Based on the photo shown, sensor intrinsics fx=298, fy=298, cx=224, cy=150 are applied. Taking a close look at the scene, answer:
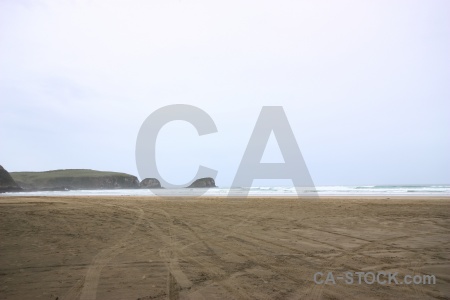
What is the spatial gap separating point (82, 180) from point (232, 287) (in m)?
116

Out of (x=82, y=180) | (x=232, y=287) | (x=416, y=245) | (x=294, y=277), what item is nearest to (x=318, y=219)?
(x=416, y=245)

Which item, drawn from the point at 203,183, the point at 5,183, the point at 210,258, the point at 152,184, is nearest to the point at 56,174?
the point at 152,184

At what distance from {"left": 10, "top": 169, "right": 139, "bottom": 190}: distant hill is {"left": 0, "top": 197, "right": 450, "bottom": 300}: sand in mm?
106092

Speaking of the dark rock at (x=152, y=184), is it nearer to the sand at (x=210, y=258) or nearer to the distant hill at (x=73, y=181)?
the distant hill at (x=73, y=181)

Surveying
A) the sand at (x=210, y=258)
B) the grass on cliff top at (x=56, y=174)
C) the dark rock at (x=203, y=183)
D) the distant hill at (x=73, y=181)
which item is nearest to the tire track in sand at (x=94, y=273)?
the sand at (x=210, y=258)

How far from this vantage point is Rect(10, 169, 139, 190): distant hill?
104306 mm

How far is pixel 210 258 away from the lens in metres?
6.00

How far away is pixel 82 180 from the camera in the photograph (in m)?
107

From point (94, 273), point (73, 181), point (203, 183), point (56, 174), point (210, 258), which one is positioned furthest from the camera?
point (56, 174)

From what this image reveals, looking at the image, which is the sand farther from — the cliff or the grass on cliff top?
the grass on cliff top

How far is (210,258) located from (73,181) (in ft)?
378

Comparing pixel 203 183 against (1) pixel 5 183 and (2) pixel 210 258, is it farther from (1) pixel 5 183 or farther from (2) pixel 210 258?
(2) pixel 210 258

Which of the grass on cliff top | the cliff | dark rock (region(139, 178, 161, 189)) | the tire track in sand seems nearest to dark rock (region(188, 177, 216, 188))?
dark rock (region(139, 178, 161, 189))

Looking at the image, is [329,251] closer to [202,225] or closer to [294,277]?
[294,277]
